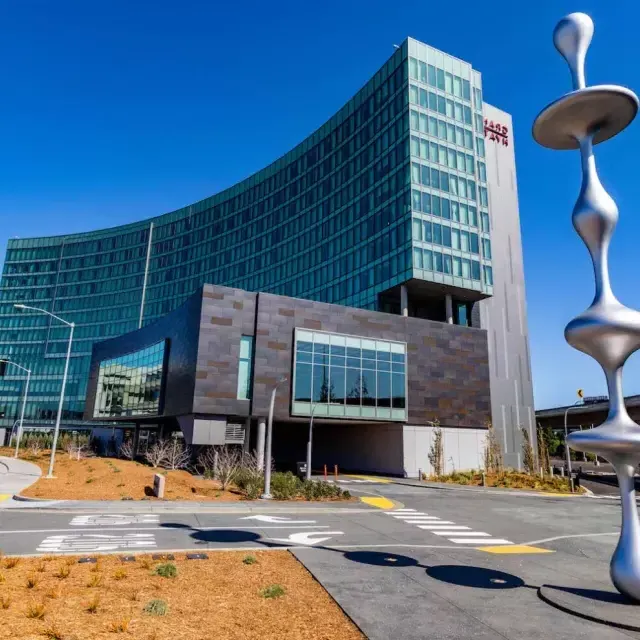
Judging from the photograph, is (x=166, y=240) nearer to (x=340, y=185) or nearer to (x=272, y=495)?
(x=340, y=185)

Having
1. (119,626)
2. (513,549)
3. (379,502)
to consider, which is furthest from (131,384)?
(119,626)

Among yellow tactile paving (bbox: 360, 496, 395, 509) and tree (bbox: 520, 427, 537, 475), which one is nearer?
yellow tactile paving (bbox: 360, 496, 395, 509)

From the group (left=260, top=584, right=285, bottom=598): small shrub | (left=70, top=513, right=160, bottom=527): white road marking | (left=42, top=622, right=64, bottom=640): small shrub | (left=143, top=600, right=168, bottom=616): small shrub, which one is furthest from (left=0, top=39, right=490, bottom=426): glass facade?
(left=42, top=622, right=64, bottom=640): small shrub

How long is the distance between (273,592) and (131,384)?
53770 millimetres

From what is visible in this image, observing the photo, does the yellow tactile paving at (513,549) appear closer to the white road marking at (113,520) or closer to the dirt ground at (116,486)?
the white road marking at (113,520)

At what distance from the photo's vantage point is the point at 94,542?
1381 cm

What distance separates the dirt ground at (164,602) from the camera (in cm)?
739

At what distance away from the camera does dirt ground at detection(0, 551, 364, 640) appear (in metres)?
7.39

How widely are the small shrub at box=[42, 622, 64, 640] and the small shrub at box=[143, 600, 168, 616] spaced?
1.38 meters

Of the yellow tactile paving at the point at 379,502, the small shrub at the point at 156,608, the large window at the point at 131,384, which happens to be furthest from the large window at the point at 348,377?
the small shrub at the point at 156,608

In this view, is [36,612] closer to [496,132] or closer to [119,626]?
[119,626]

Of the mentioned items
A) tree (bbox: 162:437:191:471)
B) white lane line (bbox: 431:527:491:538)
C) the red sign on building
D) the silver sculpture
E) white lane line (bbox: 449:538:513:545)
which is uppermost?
the red sign on building

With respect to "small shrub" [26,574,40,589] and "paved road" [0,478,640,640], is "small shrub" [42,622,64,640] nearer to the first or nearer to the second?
"small shrub" [26,574,40,589]

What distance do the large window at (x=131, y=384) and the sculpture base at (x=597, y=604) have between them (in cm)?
4492
